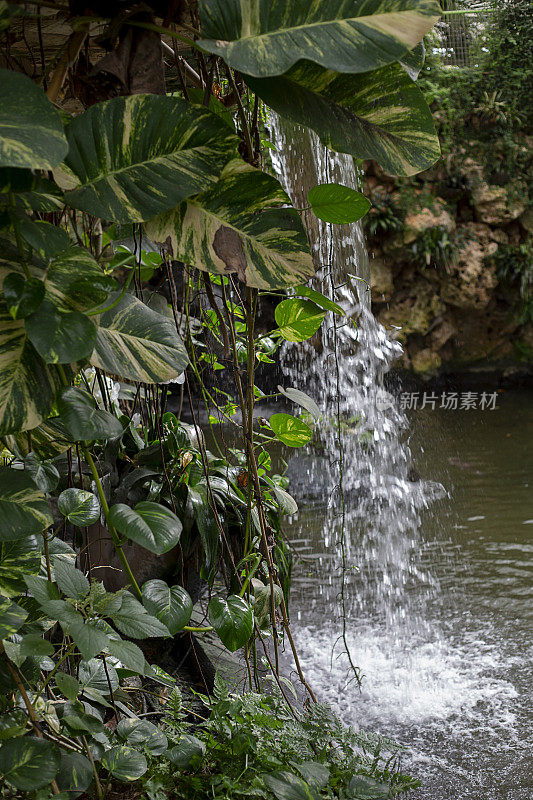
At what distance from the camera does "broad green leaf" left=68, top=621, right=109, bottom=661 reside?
659mm

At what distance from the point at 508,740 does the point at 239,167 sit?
1.59 m

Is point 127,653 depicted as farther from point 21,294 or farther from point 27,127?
point 27,127

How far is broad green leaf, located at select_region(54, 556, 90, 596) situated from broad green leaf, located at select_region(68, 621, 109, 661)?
77 mm

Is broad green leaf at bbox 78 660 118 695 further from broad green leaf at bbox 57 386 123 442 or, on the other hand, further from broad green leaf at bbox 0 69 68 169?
broad green leaf at bbox 0 69 68 169

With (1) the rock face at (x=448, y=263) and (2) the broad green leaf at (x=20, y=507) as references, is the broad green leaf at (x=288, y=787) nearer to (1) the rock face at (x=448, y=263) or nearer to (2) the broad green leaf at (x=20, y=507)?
(2) the broad green leaf at (x=20, y=507)

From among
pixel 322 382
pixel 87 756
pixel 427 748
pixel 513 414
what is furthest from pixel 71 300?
pixel 513 414

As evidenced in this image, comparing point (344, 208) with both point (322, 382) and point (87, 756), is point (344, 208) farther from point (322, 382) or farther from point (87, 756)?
point (322, 382)

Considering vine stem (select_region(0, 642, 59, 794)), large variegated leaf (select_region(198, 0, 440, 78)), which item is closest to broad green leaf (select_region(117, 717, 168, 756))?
vine stem (select_region(0, 642, 59, 794))

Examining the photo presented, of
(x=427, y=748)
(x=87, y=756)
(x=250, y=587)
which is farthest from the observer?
(x=427, y=748)

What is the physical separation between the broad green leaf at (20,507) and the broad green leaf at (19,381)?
0.08 meters

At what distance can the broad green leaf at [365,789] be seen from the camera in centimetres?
91

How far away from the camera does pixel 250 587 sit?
124cm

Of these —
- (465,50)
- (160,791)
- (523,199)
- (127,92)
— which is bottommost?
(160,791)

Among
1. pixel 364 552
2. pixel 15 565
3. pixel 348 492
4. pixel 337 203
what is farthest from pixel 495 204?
pixel 15 565
